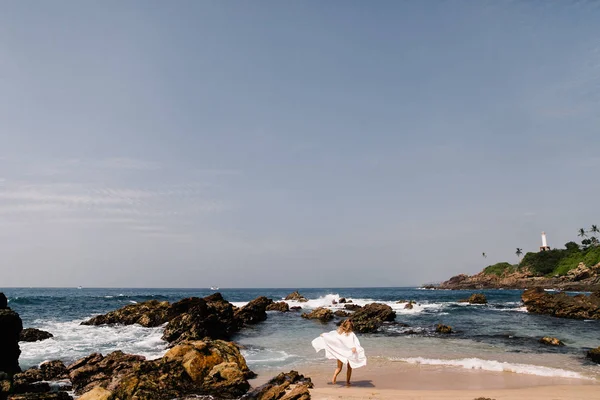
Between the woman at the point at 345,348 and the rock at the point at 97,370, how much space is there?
6.79 m

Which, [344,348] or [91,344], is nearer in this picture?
[344,348]

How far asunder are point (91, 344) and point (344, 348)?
734 inches

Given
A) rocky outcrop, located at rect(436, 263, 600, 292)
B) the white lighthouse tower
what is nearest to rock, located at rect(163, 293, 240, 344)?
rocky outcrop, located at rect(436, 263, 600, 292)

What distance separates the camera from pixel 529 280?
454 feet

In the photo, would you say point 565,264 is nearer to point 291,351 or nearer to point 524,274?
point 524,274

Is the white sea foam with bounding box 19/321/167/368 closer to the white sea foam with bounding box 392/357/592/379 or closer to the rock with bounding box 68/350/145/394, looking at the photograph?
the rock with bounding box 68/350/145/394

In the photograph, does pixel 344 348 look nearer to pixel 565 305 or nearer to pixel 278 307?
pixel 565 305

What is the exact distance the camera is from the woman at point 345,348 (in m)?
13.1

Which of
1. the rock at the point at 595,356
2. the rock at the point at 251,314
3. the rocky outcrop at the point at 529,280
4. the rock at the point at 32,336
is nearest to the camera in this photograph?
the rock at the point at 595,356

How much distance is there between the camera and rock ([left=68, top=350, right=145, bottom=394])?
46.1 ft

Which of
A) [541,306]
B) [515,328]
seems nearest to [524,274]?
[541,306]

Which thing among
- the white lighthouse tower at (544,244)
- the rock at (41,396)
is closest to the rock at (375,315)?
the rock at (41,396)

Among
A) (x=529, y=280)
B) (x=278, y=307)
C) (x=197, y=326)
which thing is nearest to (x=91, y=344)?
(x=197, y=326)

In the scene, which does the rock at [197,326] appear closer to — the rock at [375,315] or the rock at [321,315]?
the rock at [375,315]
